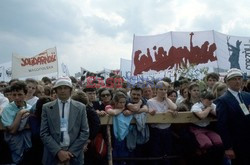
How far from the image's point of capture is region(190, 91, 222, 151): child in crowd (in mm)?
5032

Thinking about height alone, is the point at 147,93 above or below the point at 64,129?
above

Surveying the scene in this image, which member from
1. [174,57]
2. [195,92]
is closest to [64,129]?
[195,92]

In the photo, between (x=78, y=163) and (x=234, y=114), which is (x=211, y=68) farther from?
(x=78, y=163)

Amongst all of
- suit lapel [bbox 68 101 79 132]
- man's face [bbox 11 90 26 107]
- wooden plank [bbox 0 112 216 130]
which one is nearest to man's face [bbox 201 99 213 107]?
wooden plank [bbox 0 112 216 130]

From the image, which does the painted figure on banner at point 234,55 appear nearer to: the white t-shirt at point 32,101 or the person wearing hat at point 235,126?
the person wearing hat at point 235,126

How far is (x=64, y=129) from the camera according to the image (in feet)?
13.6

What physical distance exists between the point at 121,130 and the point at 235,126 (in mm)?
1724

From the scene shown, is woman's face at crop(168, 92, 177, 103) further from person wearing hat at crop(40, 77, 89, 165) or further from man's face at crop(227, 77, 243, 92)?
person wearing hat at crop(40, 77, 89, 165)

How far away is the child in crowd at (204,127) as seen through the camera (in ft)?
16.5

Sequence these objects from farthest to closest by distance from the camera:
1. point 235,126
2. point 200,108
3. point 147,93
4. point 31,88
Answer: point 147,93, point 31,88, point 200,108, point 235,126

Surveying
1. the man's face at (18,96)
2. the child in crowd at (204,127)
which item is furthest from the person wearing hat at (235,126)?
the man's face at (18,96)

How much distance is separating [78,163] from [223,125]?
7.17ft

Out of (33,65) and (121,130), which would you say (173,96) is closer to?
(121,130)

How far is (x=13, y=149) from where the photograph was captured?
14.6 feet
